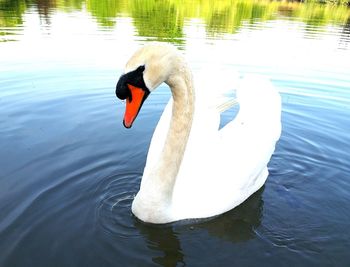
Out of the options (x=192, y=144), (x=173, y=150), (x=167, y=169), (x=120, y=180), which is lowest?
(x=120, y=180)

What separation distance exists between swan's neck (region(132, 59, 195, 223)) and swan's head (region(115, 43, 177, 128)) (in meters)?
0.56

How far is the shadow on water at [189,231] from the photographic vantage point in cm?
453

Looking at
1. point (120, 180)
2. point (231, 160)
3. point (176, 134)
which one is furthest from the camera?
point (120, 180)

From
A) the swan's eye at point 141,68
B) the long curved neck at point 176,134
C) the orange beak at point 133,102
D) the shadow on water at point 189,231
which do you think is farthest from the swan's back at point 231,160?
the swan's eye at point 141,68

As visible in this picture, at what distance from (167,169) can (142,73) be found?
4.55 ft

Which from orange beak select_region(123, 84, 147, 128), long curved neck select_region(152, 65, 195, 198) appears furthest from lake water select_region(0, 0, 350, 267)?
orange beak select_region(123, 84, 147, 128)

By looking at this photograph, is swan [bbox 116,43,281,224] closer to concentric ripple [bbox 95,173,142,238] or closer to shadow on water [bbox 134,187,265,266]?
shadow on water [bbox 134,187,265,266]

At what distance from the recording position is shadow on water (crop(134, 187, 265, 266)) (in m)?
4.53

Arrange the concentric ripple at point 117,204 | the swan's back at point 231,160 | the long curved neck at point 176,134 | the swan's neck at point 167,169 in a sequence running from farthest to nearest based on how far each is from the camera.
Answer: the swan's back at point 231,160 < the concentric ripple at point 117,204 < the swan's neck at point 167,169 < the long curved neck at point 176,134

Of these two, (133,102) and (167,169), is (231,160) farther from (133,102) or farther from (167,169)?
(133,102)

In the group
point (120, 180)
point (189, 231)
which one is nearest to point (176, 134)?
point (189, 231)

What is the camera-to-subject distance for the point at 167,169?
4.72 m

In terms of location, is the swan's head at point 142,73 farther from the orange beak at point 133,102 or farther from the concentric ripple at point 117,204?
the concentric ripple at point 117,204

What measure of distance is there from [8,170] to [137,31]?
53.9 feet
